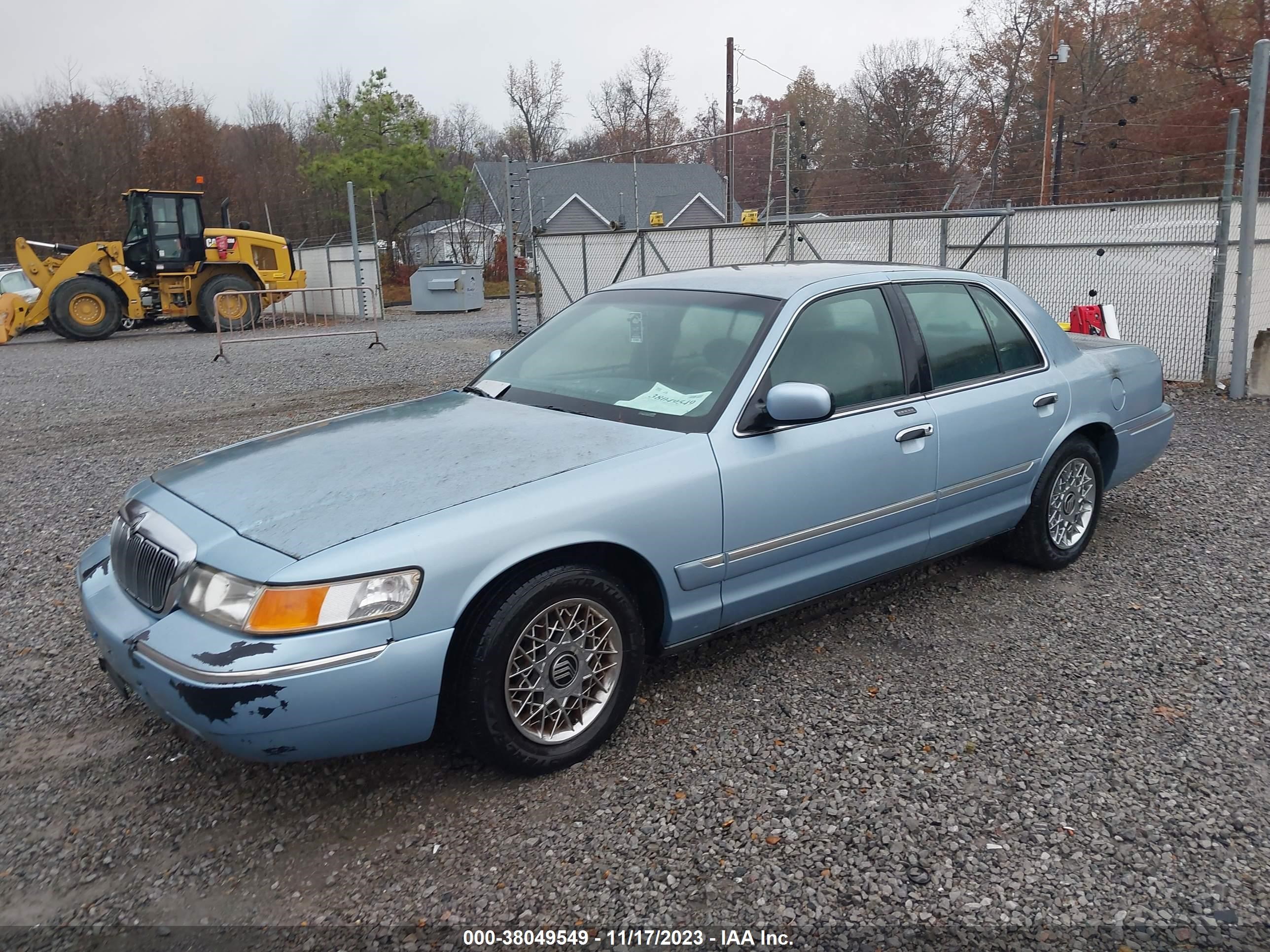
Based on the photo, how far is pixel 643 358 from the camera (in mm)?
4105

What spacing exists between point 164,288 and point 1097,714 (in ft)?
68.3

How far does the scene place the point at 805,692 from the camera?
3.77 m

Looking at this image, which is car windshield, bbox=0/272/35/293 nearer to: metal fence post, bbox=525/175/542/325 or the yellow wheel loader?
the yellow wheel loader

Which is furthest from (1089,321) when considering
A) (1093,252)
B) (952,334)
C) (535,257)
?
(535,257)

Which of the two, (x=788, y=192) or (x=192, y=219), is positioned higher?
(x=192, y=219)

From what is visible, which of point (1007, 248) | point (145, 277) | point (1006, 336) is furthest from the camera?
point (145, 277)

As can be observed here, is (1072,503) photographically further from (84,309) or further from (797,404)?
(84,309)

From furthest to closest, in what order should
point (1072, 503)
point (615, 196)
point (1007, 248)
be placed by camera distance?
point (615, 196) → point (1007, 248) → point (1072, 503)

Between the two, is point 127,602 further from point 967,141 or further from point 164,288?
point 967,141

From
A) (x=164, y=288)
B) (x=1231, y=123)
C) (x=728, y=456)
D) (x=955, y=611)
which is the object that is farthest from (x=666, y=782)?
(x=164, y=288)

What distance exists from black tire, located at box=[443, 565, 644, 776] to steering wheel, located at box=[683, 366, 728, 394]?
900 millimetres

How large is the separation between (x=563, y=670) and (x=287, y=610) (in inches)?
35.6

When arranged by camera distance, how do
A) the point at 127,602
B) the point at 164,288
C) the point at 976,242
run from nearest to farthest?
the point at 127,602
the point at 976,242
the point at 164,288

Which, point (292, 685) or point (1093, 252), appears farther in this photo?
point (1093, 252)
